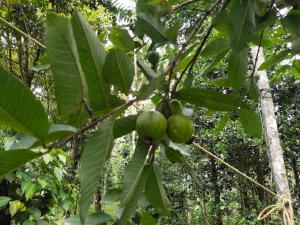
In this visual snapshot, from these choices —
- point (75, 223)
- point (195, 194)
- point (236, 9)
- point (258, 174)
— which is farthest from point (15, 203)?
point (195, 194)

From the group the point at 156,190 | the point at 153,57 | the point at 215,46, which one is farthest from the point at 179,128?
the point at 215,46

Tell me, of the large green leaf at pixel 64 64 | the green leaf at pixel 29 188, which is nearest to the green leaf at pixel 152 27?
the large green leaf at pixel 64 64

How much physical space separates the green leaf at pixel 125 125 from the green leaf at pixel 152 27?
0.56 feet

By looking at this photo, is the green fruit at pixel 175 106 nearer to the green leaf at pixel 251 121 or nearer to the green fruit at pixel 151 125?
the green fruit at pixel 151 125

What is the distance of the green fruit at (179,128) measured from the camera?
482 millimetres

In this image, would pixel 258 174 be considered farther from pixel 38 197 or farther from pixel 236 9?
pixel 236 9

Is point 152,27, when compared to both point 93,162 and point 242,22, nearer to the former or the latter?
point 242,22

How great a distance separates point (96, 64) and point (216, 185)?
5.64 meters

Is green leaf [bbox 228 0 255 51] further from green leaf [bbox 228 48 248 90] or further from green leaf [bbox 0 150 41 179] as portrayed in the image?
green leaf [bbox 0 150 41 179]

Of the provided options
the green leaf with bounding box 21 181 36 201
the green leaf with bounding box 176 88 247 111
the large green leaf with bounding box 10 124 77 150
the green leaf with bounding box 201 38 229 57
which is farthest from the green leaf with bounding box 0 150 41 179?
the green leaf with bounding box 21 181 36 201

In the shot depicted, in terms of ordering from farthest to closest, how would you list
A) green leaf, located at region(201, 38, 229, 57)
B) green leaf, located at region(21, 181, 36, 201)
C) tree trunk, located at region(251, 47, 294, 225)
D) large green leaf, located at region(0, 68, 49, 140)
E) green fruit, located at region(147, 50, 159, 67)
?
tree trunk, located at region(251, 47, 294, 225)
green leaf, located at region(21, 181, 36, 201)
green leaf, located at region(201, 38, 229, 57)
green fruit, located at region(147, 50, 159, 67)
large green leaf, located at region(0, 68, 49, 140)

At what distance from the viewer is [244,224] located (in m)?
4.47

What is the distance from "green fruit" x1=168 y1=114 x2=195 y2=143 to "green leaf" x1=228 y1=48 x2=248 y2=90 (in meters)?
0.34

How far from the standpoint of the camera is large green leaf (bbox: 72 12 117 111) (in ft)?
1.33
